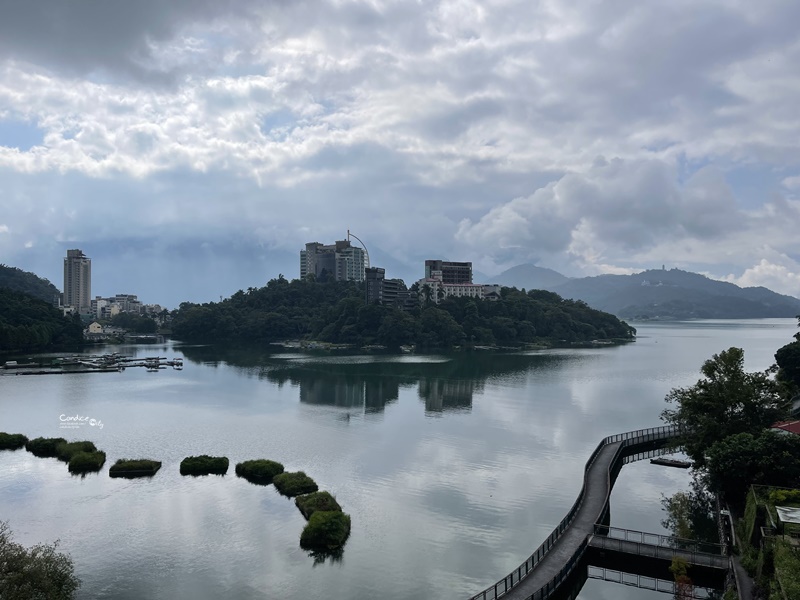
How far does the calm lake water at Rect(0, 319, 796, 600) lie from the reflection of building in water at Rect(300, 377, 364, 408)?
452mm

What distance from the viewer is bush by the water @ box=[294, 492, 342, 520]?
30.1 meters

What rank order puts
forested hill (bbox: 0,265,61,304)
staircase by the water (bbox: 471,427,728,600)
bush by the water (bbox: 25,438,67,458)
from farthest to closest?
forested hill (bbox: 0,265,61,304), bush by the water (bbox: 25,438,67,458), staircase by the water (bbox: 471,427,728,600)

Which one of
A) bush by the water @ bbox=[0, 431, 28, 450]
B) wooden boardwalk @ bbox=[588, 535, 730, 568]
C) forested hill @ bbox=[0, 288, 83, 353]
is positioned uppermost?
forested hill @ bbox=[0, 288, 83, 353]

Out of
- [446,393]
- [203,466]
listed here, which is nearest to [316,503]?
[203,466]

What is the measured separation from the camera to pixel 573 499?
1309 inches

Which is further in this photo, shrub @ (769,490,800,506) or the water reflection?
the water reflection


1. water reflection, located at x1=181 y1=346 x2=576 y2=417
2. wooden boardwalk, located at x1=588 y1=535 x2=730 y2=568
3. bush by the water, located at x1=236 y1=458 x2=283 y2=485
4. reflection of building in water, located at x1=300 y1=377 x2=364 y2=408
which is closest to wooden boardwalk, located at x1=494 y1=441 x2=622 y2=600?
wooden boardwalk, located at x1=588 y1=535 x2=730 y2=568

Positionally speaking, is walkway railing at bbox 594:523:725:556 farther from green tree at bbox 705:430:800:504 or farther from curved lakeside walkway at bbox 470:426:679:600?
green tree at bbox 705:430:800:504

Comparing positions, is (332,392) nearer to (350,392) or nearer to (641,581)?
(350,392)

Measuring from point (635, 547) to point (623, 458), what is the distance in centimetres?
1685

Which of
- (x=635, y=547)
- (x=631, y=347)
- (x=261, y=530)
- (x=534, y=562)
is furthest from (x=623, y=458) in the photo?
(x=631, y=347)

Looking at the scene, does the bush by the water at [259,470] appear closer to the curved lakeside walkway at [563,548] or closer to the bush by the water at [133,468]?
the bush by the water at [133,468]

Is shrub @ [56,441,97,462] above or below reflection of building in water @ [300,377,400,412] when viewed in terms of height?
below

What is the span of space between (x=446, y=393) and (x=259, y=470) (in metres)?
34.4
